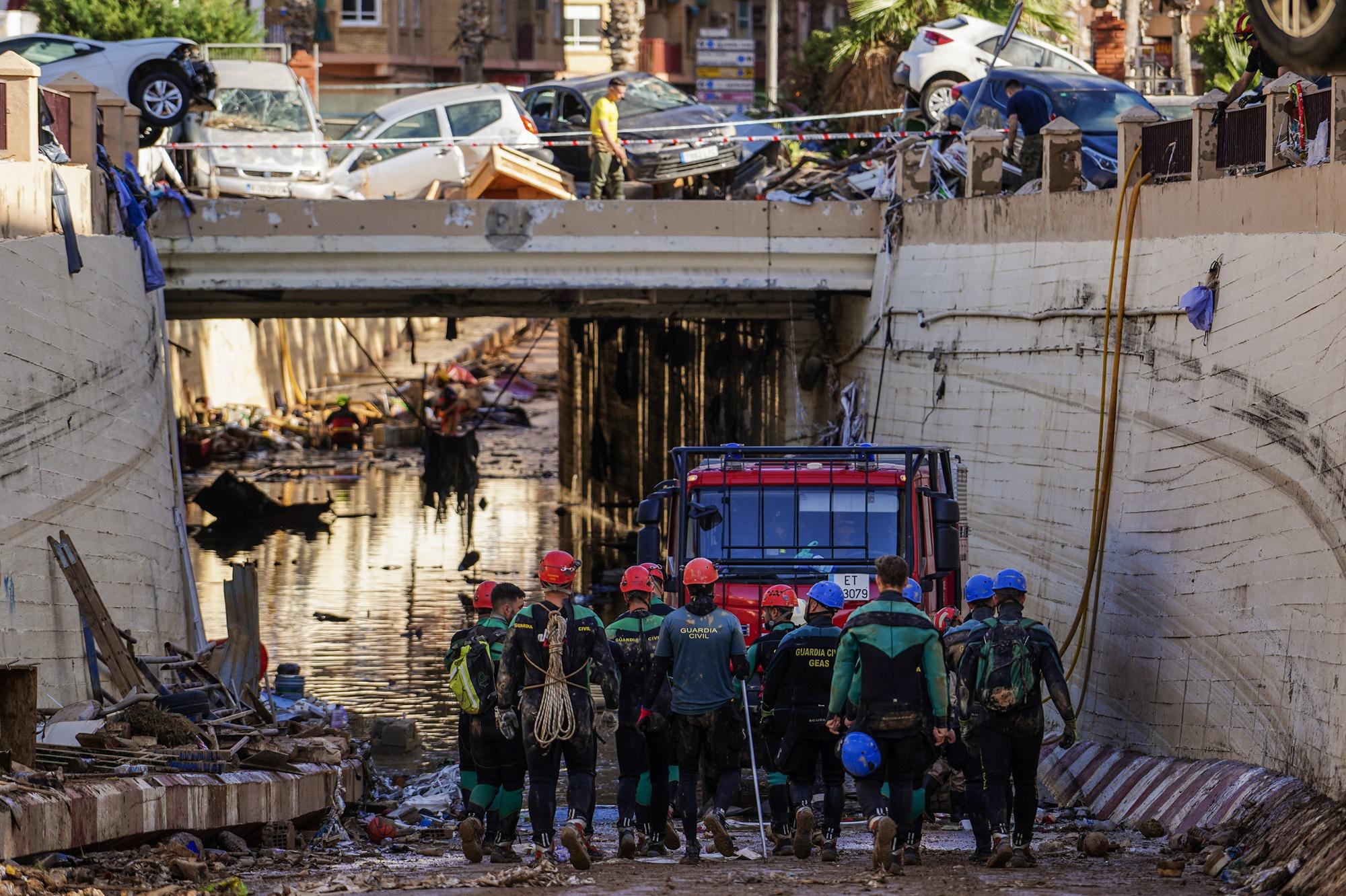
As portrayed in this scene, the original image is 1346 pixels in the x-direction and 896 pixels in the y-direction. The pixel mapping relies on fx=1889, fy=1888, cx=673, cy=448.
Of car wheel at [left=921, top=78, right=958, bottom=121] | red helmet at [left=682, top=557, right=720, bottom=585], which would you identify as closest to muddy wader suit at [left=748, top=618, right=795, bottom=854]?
red helmet at [left=682, top=557, right=720, bottom=585]

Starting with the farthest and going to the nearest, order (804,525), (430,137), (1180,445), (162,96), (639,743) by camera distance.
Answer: (430,137), (162,96), (804,525), (1180,445), (639,743)

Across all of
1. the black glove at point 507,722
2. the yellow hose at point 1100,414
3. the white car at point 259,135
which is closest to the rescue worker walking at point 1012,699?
the black glove at point 507,722

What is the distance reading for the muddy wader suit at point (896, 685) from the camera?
32.0ft

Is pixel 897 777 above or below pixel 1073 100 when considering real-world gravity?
below

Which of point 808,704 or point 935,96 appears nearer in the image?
point 808,704

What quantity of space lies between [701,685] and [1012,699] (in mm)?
1718

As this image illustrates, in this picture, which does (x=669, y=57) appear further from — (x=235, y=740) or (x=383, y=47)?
(x=235, y=740)

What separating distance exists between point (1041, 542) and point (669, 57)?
151 ft

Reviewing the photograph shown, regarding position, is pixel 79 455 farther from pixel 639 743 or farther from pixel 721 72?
pixel 721 72

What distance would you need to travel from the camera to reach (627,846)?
10.3 metres

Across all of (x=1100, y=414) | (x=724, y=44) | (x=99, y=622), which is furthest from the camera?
(x=724, y=44)

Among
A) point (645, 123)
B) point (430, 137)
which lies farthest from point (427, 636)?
point (645, 123)

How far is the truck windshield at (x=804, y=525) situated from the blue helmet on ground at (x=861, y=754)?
12.4 ft

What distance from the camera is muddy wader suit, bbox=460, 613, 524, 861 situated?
419 inches
